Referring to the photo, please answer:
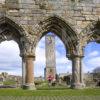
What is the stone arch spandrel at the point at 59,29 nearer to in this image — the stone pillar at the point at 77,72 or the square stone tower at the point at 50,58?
the stone pillar at the point at 77,72

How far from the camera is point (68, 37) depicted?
23.7 meters

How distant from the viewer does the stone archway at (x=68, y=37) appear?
2288cm

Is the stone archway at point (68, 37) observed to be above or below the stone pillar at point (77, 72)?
above

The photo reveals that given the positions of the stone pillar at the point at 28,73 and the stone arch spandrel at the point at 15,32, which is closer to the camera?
the stone pillar at the point at 28,73

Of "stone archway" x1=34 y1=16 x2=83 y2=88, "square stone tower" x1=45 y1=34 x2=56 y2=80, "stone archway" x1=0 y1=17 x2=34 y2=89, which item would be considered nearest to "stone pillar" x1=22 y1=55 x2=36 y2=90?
"stone archway" x1=0 y1=17 x2=34 y2=89

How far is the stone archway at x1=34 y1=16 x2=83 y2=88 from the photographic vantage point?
22875 mm

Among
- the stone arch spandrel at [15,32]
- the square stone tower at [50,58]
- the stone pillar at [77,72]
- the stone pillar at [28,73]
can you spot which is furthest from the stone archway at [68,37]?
the square stone tower at [50,58]

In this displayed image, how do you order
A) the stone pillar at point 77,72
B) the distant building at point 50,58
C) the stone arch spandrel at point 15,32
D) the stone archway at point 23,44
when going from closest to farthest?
the stone archway at point 23,44 < the stone pillar at point 77,72 < the stone arch spandrel at point 15,32 < the distant building at point 50,58

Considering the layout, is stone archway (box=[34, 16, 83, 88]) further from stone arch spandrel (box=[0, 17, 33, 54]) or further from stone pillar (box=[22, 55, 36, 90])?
stone pillar (box=[22, 55, 36, 90])

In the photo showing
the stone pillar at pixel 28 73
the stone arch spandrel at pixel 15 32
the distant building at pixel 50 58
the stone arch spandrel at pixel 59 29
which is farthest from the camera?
the distant building at pixel 50 58

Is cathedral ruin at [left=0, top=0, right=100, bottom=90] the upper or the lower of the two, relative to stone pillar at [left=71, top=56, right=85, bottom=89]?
upper

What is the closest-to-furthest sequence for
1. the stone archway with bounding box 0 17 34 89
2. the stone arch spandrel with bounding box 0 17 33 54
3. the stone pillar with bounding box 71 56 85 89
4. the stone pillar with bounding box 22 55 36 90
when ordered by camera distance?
the stone pillar with bounding box 22 55 36 90, the stone archway with bounding box 0 17 34 89, the stone pillar with bounding box 71 56 85 89, the stone arch spandrel with bounding box 0 17 33 54

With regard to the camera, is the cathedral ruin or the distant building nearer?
the cathedral ruin

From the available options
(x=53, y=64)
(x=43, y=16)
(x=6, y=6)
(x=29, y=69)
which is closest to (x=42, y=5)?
(x=43, y=16)
